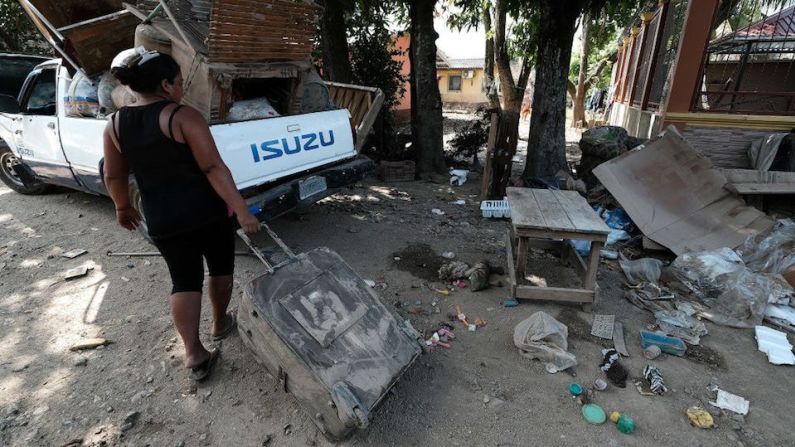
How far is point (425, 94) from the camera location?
24.1 feet

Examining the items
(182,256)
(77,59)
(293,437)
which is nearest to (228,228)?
(182,256)

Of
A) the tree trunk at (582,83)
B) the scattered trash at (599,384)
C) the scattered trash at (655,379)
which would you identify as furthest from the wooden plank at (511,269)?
the tree trunk at (582,83)

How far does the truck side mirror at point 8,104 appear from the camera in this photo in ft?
15.7

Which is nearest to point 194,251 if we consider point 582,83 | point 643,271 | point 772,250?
point 643,271

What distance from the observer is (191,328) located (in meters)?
2.41

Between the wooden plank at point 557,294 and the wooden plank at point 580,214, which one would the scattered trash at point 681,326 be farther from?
the wooden plank at point 580,214

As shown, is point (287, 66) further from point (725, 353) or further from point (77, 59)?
point (725, 353)

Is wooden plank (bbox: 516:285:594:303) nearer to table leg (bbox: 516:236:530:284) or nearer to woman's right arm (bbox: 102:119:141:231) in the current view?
table leg (bbox: 516:236:530:284)

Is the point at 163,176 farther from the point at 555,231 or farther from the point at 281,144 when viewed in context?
the point at 555,231

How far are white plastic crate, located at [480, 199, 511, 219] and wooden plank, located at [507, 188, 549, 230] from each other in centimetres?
139

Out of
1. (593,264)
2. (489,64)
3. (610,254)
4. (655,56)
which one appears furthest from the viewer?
(489,64)

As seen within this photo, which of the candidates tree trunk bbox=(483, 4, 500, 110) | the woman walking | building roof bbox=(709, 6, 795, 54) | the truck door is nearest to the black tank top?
the woman walking

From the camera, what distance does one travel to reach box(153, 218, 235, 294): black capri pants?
2264mm

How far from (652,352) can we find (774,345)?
951mm
